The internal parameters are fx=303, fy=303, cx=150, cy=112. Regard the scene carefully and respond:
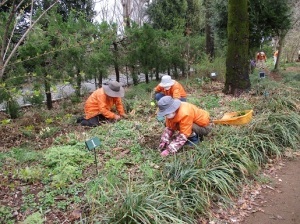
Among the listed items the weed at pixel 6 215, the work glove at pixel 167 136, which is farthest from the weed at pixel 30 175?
the work glove at pixel 167 136

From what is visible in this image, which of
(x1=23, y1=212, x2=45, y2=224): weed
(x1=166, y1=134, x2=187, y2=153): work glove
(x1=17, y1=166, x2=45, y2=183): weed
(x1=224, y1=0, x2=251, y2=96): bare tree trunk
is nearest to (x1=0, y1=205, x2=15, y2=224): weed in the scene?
(x1=23, y1=212, x2=45, y2=224): weed

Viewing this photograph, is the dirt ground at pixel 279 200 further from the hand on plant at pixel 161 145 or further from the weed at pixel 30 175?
the weed at pixel 30 175

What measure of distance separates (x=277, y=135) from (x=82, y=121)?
12.6 feet

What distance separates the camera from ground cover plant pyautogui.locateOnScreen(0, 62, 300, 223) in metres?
3.21

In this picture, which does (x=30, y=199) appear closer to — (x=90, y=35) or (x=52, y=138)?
(x=52, y=138)

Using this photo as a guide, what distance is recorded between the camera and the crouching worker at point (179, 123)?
438cm

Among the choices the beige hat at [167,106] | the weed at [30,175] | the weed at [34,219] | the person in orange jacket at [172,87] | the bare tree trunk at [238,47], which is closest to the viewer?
the weed at [34,219]

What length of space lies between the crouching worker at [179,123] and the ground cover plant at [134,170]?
0.16 m

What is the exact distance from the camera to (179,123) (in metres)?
4.50

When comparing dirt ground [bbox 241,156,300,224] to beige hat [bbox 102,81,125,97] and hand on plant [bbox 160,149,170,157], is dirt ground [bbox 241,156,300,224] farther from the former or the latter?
beige hat [bbox 102,81,125,97]

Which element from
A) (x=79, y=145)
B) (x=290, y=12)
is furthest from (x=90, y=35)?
(x=290, y=12)

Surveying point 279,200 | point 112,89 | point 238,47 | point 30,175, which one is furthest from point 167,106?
point 238,47

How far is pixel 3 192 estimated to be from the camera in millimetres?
3738

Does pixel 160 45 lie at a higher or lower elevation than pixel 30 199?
higher
